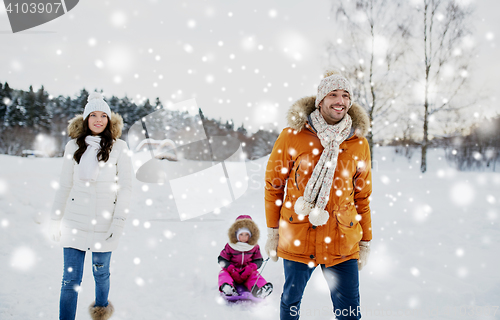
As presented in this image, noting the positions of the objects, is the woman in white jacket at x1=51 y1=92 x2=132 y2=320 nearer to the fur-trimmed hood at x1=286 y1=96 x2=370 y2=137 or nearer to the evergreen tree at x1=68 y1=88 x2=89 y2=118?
the fur-trimmed hood at x1=286 y1=96 x2=370 y2=137

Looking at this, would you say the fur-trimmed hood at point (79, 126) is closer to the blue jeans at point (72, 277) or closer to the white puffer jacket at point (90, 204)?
the white puffer jacket at point (90, 204)

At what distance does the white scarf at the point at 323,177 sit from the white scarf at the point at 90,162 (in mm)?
1982

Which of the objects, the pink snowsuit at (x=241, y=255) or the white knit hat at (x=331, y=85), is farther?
the pink snowsuit at (x=241, y=255)

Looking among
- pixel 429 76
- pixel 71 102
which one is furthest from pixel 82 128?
pixel 71 102

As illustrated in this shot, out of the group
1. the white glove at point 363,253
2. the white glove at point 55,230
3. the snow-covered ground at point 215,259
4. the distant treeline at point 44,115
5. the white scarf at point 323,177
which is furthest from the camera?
the distant treeline at point 44,115

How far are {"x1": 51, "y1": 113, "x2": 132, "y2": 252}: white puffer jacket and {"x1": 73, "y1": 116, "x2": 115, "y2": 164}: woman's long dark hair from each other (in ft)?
0.16

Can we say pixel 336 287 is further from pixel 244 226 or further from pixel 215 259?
pixel 215 259

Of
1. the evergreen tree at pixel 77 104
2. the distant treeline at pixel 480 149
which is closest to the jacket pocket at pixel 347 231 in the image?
the distant treeline at pixel 480 149

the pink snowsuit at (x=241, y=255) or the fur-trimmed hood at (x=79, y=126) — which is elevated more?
the fur-trimmed hood at (x=79, y=126)

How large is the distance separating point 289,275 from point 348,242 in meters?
0.55

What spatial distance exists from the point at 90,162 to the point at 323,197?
223 centimetres

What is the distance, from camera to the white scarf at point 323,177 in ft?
7.07

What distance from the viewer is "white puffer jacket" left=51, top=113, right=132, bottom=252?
263 centimetres

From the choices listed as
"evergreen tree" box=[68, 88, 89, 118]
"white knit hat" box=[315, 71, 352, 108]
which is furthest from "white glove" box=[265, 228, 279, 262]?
"evergreen tree" box=[68, 88, 89, 118]
